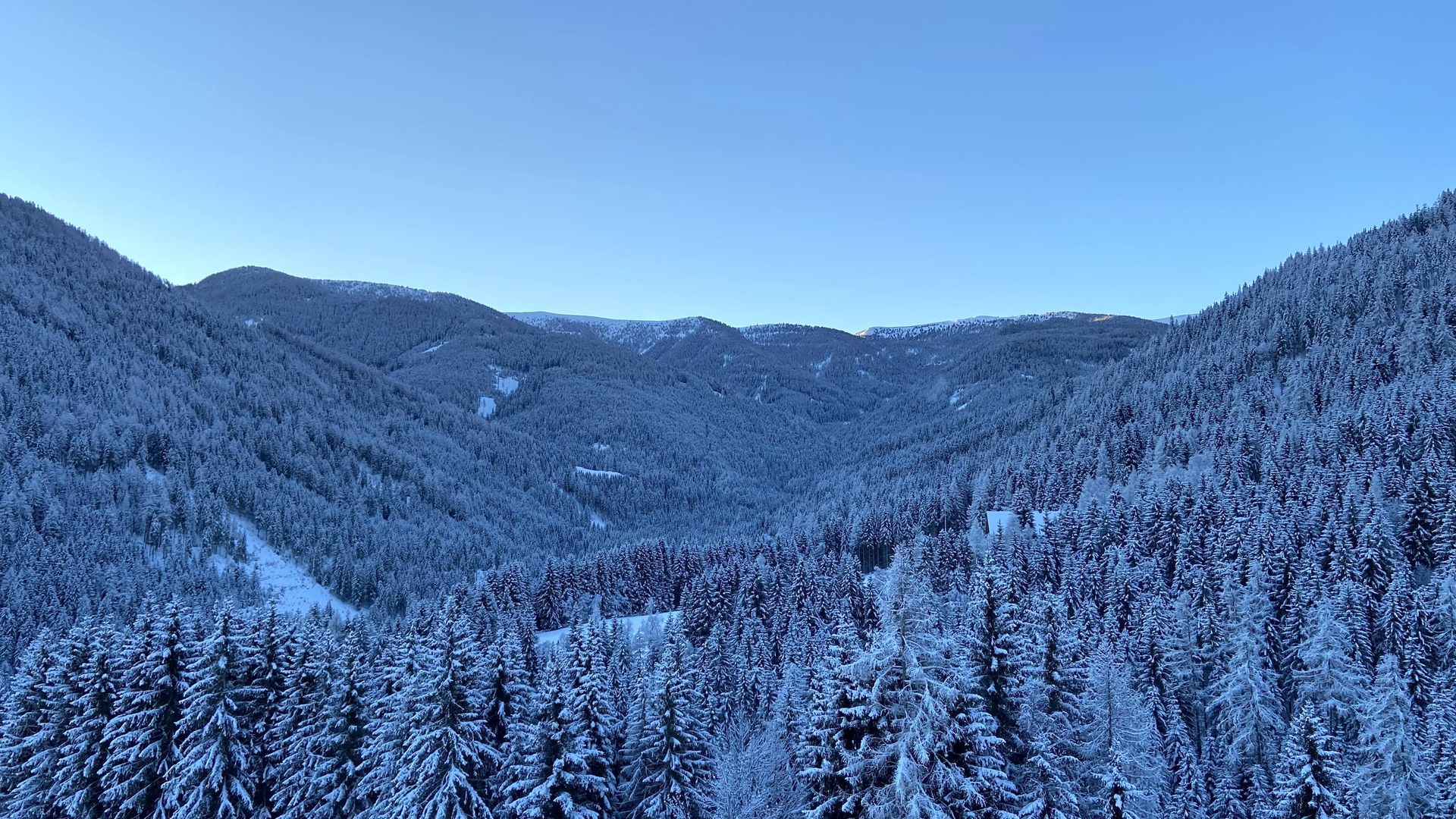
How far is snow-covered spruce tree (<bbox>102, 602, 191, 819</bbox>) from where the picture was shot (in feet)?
96.1

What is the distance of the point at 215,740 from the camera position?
29.7 m

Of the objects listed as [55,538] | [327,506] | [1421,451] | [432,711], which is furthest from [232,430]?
[1421,451]

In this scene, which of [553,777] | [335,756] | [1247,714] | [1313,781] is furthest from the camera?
[1247,714]

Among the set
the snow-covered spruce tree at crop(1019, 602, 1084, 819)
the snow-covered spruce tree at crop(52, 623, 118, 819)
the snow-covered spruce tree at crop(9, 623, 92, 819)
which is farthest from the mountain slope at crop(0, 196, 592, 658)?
the snow-covered spruce tree at crop(1019, 602, 1084, 819)

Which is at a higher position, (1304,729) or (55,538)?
(1304,729)

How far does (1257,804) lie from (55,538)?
5928 inches

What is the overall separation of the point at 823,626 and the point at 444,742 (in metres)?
48.9

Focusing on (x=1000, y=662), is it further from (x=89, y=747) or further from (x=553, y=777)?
(x=89, y=747)

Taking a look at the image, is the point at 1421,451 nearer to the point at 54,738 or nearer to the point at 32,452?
the point at 54,738

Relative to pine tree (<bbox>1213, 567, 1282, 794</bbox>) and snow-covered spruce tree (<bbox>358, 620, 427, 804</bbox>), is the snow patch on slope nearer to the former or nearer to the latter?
snow-covered spruce tree (<bbox>358, 620, 427, 804</bbox>)

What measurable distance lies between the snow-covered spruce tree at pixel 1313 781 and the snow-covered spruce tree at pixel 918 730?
16.5 m

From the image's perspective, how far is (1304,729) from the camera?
87.7ft

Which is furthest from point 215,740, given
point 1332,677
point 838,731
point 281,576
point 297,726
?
point 281,576

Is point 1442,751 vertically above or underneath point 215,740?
above
